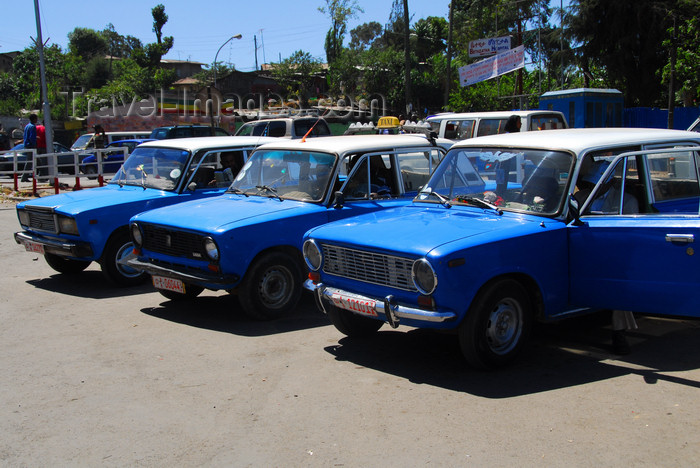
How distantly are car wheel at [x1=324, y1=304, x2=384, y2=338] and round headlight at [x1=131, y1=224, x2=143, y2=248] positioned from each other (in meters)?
2.56

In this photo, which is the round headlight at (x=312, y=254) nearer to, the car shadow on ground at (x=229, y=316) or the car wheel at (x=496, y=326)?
the car shadow on ground at (x=229, y=316)

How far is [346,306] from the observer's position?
5621mm

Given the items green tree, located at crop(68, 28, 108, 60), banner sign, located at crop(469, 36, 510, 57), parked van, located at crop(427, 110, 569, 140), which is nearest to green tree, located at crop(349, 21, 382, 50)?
green tree, located at crop(68, 28, 108, 60)

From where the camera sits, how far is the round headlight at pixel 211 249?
671 cm

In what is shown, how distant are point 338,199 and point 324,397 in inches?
107

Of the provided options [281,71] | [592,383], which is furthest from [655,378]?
[281,71]

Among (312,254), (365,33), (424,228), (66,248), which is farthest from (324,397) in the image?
(365,33)

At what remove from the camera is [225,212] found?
23.8 feet

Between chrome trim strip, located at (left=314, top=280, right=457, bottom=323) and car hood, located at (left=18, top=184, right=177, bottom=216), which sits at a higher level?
car hood, located at (left=18, top=184, right=177, bottom=216)

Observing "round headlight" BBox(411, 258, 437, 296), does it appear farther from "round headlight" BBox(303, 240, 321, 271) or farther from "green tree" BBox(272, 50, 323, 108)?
"green tree" BBox(272, 50, 323, 108)

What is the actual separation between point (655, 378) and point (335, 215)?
11.6ft

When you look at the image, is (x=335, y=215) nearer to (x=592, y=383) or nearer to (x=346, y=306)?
(x=346, y=306)

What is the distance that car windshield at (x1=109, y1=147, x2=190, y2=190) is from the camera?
9.16 meters

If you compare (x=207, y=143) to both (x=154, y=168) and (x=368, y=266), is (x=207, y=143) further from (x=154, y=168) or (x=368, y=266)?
(x=368, y=266)
